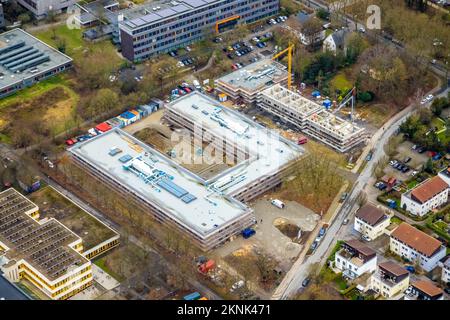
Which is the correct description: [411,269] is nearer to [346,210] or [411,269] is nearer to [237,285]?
[346,210]

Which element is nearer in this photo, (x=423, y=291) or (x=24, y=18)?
(x=423, y=291)

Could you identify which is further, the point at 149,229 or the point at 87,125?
the point at 87,125

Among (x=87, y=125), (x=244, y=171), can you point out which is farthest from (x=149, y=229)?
(x=87, y=125)

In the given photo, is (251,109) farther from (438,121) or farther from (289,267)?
(289,267)

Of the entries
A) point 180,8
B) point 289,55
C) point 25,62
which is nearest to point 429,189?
point 289,55

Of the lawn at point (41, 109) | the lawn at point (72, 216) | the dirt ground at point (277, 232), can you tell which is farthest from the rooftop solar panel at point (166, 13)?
the dirt ground at point (277, 232)

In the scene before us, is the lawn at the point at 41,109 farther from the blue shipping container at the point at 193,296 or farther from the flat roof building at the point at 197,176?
the blue shipping container at the point at 193,296
